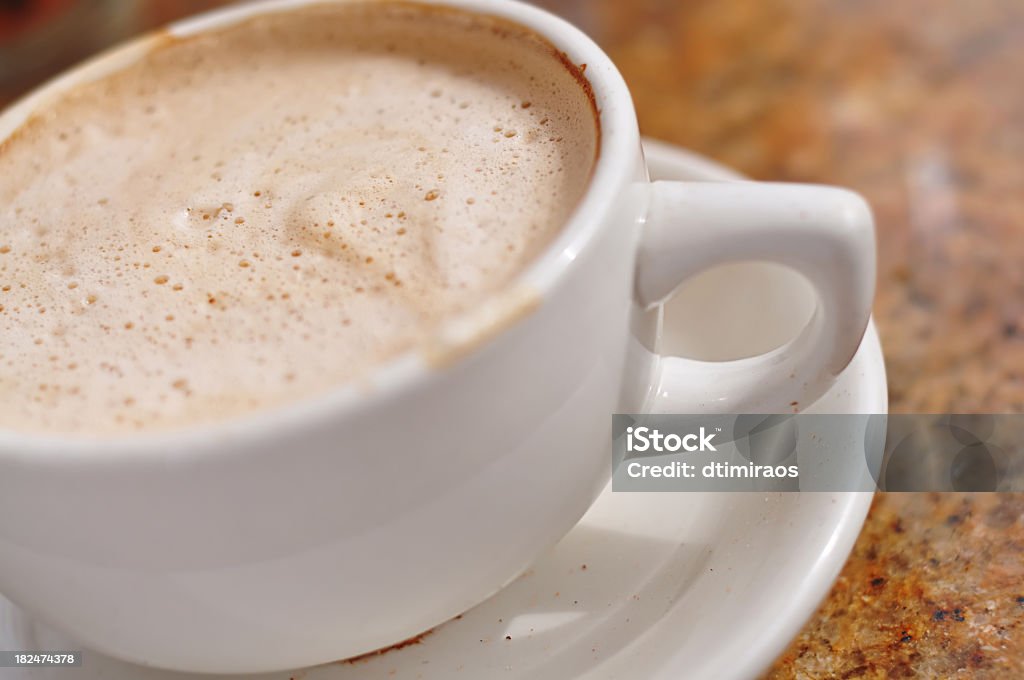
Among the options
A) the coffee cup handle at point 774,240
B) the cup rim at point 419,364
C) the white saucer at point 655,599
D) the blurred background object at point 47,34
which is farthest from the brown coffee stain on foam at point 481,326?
the blurred background object at point 47,34

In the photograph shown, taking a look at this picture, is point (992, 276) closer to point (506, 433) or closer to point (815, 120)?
→ point (815, 120)

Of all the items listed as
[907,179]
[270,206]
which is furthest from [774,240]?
[907,179]

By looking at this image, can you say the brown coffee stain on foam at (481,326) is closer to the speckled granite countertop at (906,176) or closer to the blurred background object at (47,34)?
the speckled granite countertop at (906,176)

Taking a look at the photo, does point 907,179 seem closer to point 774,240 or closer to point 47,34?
point 774,240

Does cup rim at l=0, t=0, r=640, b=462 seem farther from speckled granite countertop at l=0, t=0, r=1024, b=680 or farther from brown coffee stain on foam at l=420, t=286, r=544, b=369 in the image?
speckled granite countertop at l=0, t=0, r=1024, b=680

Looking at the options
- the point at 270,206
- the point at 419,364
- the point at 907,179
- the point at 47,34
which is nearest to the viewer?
the point at 419,364
